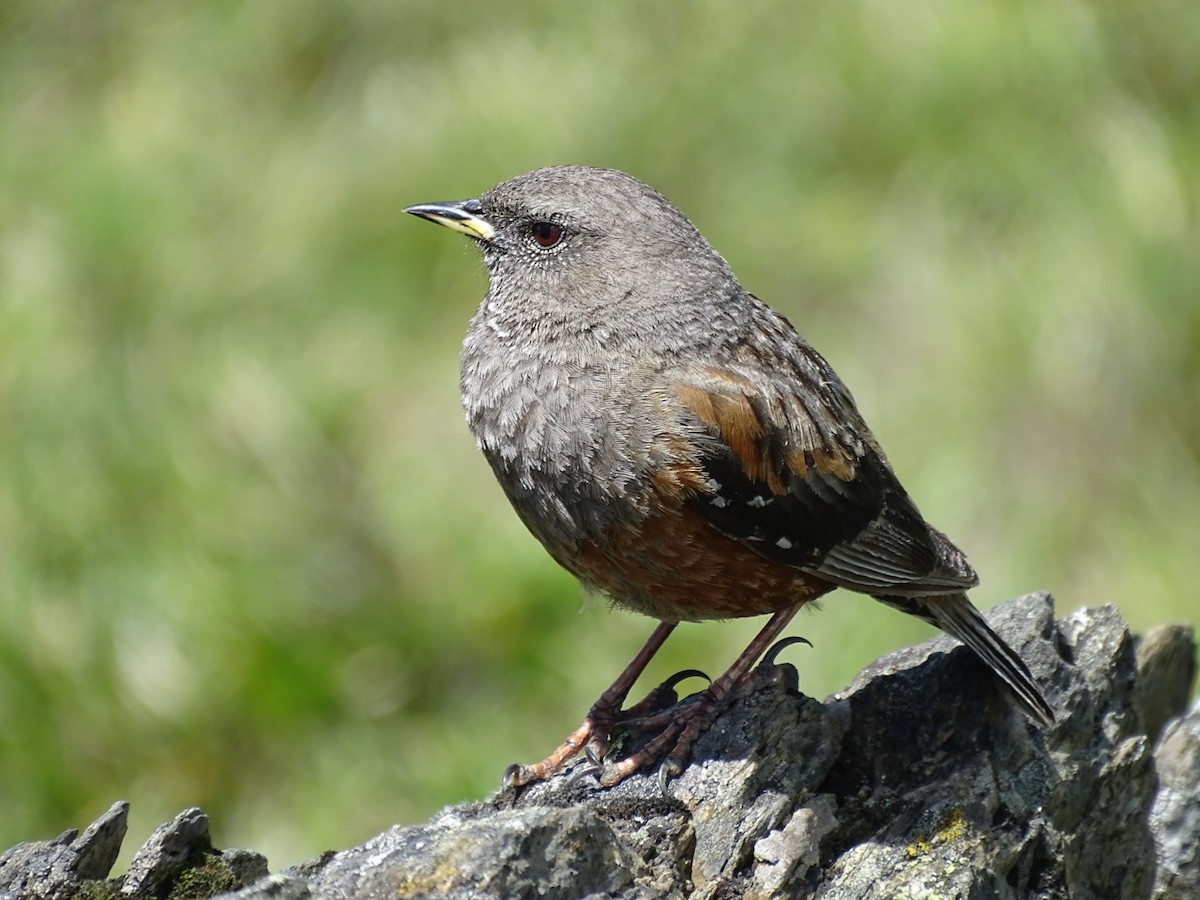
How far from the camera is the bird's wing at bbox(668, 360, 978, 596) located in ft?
14.0

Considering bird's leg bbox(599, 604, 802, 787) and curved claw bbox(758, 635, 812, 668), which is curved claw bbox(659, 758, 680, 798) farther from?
curved claw bbox(758, 635, 812, 668)

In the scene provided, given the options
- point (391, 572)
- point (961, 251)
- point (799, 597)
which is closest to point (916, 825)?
point (799, 597)

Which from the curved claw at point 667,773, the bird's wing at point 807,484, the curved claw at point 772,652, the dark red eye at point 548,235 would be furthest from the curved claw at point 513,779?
the dark red eye at point 548,235

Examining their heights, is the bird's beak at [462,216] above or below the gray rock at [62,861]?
above

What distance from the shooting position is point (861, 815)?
4.08m

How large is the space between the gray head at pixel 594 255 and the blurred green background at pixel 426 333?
217cm

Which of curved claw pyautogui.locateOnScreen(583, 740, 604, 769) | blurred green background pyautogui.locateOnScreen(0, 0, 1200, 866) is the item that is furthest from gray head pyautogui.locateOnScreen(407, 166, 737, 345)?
blurred green background pyautogui.locateOnScreen(0, 0, 1200, 866)

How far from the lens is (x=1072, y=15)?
8.59 m

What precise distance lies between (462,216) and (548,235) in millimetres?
355

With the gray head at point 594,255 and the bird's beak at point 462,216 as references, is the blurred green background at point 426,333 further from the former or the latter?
the gray head at point 594,255

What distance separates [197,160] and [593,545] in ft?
16.1

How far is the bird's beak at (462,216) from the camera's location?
4.91 metres

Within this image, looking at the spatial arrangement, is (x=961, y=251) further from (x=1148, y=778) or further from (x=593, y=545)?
(x=593, y=545)

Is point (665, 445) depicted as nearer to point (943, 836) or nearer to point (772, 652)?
point (772, 652)
